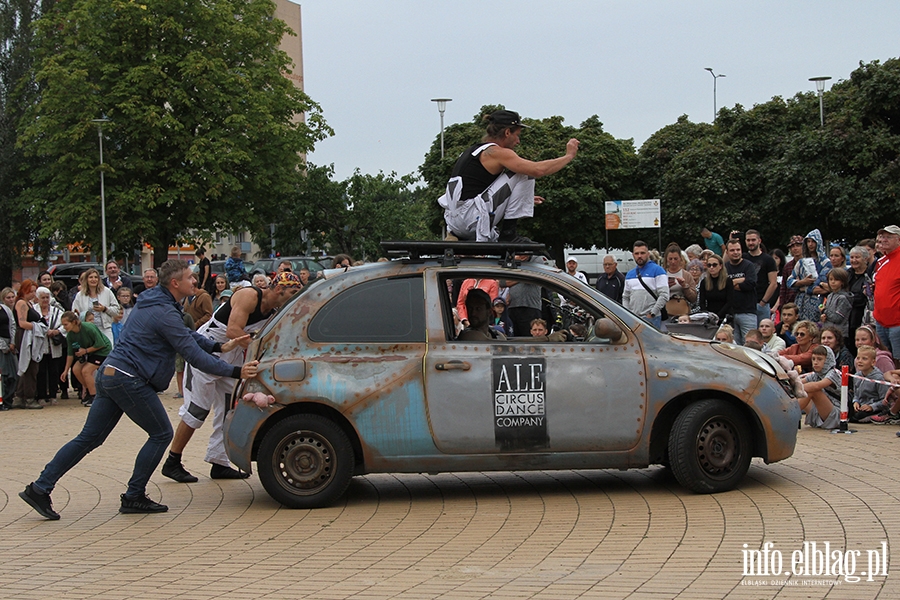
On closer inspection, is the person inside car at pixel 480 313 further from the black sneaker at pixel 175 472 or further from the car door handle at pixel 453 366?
the black sneaker at pixel 175 472

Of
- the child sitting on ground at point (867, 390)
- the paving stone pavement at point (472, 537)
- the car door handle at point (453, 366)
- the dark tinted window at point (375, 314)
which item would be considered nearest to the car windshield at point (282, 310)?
the dark tinted window at point (375, 314)

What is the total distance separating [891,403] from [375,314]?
6.67 meters

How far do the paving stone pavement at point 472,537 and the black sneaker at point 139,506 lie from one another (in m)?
0.08

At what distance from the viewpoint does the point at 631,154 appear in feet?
171

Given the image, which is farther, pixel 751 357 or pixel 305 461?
pixel 751 357

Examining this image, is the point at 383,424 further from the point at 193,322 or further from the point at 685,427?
the point at 193,322

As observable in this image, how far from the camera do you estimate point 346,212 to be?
2077 inches

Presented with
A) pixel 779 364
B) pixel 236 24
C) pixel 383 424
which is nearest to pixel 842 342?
pixel 779 364

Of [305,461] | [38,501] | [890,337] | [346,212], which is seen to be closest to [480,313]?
[305,461]

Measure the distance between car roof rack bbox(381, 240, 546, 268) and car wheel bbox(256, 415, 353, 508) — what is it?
142cm

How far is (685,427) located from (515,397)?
126 cm

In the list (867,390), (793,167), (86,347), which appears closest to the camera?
(867,390)

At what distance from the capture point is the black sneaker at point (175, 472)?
9.37 metres

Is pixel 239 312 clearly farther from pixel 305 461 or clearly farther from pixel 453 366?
pixel 453 366
